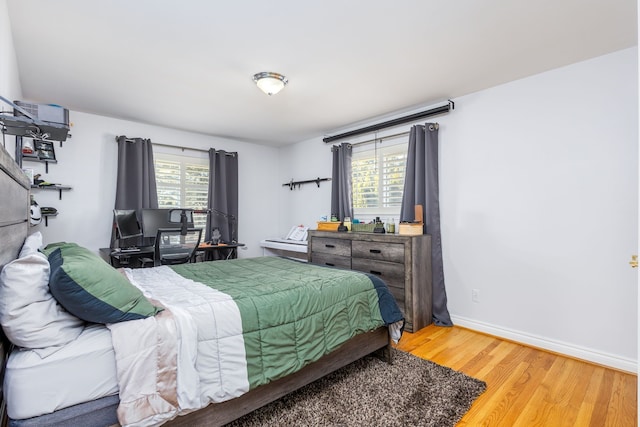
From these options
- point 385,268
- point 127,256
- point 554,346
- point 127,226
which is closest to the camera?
point 554,346

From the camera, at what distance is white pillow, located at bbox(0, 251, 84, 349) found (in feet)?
3.51

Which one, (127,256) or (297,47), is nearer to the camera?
(297,47)

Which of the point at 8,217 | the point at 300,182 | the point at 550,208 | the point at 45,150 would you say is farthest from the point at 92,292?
the point at 300,182

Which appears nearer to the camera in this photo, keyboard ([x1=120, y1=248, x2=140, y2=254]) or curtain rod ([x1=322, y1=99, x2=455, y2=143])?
curtain rod ([x1=322, y1=99, x2=455, y2=143])

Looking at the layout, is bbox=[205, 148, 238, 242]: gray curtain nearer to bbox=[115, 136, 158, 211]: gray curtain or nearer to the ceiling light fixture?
bbox=[115, 136, 158, 211]: gray curtain

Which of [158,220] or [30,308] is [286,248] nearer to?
[158,220]

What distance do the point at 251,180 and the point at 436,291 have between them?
3.43m

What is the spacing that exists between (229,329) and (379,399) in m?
1.06

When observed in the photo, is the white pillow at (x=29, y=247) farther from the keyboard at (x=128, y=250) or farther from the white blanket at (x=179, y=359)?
the keyboard at (x=128, y=250)

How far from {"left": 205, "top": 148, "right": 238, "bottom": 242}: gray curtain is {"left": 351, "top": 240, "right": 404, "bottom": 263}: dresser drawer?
7.08ft

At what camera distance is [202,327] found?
56.1 inches

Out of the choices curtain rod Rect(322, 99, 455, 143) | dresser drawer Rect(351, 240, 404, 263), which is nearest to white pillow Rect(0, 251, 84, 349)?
dresser drawer Rect(351, 240, 404, 263)

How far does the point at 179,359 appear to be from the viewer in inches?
51.8

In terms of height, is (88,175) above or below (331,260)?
above
